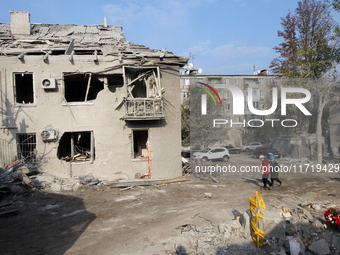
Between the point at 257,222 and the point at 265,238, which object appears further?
the point at 265,238

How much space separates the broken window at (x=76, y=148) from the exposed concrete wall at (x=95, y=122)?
43cm

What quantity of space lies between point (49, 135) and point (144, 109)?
511 cm

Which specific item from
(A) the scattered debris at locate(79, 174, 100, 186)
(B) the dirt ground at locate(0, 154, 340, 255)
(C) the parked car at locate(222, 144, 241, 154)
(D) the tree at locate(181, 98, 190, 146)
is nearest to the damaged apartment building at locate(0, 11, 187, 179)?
(A) the scattered debris at locate(79, 174, 100, 186)

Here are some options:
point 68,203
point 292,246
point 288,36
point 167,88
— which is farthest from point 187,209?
point 288,36

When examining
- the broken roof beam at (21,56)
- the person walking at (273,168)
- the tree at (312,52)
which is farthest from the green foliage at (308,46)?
the broken roof beam at (21,56)

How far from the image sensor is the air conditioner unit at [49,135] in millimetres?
12305

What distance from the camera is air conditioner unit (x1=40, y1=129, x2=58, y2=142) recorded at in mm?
12305

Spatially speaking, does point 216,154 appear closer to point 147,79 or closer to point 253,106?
point 253,106

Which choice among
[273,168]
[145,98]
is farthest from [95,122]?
[273,168]

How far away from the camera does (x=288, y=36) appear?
20.9 meters

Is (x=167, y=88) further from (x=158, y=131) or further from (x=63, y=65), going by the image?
(x=63, y=65)

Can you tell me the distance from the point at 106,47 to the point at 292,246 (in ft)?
42.2

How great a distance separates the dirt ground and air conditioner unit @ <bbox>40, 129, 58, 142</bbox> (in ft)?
9.05

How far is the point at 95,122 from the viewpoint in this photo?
12992mm
